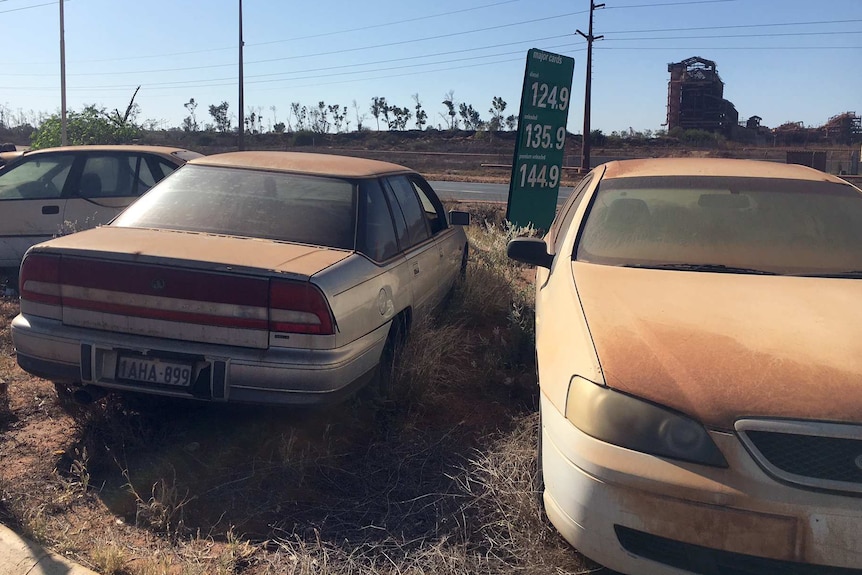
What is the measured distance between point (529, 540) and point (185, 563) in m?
1.33

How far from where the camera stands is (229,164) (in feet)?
15.9

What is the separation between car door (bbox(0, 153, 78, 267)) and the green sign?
5435 mm

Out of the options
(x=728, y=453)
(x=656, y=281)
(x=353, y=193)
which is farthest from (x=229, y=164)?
(x=728, y=453)

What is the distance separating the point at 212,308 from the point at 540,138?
784 centimetres

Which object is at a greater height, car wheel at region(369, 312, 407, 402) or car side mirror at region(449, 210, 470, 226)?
car side mirror at region(449, 210, 470, 226)

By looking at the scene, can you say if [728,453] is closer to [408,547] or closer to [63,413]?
[408,547]

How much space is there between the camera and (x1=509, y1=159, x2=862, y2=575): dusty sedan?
2.33 metres

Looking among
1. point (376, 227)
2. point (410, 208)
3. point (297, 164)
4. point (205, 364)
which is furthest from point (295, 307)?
point (410, 208)

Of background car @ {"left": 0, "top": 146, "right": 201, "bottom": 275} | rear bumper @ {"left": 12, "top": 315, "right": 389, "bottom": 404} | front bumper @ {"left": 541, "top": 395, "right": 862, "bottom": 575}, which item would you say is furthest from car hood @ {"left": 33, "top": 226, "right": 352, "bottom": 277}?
background car @ {"left": 0, "top": 146, "right": 201, "bottom": 275}

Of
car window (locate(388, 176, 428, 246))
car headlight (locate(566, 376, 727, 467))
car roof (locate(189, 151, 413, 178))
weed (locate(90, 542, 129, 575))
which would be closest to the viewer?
car headlight (locate(566, 376, 727, 467))

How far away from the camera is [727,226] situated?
3949mm

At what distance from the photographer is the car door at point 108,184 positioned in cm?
771

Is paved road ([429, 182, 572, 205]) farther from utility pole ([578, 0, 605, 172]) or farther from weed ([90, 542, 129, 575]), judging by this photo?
weed ([90, 542, 129, 575])

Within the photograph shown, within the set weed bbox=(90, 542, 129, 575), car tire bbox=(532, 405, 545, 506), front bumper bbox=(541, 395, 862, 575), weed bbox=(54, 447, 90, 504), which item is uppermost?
front bumper bbox=(541, 395, 862, 575)
